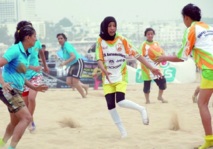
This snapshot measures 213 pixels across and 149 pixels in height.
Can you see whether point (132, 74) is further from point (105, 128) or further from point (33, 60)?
point (33, 60)

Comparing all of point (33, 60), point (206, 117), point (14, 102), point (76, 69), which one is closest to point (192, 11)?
point (206, 117)

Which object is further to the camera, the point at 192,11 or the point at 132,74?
the point at 132,74

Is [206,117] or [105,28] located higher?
[105,28]

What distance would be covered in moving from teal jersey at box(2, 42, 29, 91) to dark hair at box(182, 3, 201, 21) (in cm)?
187

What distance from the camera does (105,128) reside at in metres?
8.83

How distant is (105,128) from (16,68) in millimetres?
2561

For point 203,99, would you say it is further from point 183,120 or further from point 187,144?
point 183,120

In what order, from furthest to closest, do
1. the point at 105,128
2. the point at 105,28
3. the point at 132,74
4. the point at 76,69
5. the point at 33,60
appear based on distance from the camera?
the point at 132,74
the point at 76,69
the point at 105,128
the point at 33,60
the point at 105,28

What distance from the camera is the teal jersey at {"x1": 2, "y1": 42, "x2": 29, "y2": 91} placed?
6555mm

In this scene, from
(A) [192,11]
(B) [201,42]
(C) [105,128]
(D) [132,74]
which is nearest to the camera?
(B) [201,42]

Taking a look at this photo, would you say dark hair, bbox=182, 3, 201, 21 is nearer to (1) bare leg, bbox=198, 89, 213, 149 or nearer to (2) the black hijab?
(1) bare leg, bbox=198, 89, 213, 149

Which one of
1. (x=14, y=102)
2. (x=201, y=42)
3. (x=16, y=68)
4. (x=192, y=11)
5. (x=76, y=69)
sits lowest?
(x=76, y=69)

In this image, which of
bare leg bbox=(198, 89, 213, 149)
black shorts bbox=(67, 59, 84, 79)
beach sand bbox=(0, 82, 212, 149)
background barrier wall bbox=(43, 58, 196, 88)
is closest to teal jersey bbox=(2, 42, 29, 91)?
beach sand bbox=(0, 82, 212, 149)

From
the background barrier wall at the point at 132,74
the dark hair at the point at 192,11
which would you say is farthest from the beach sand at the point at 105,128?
the background barrier wall at the point at 132,74
